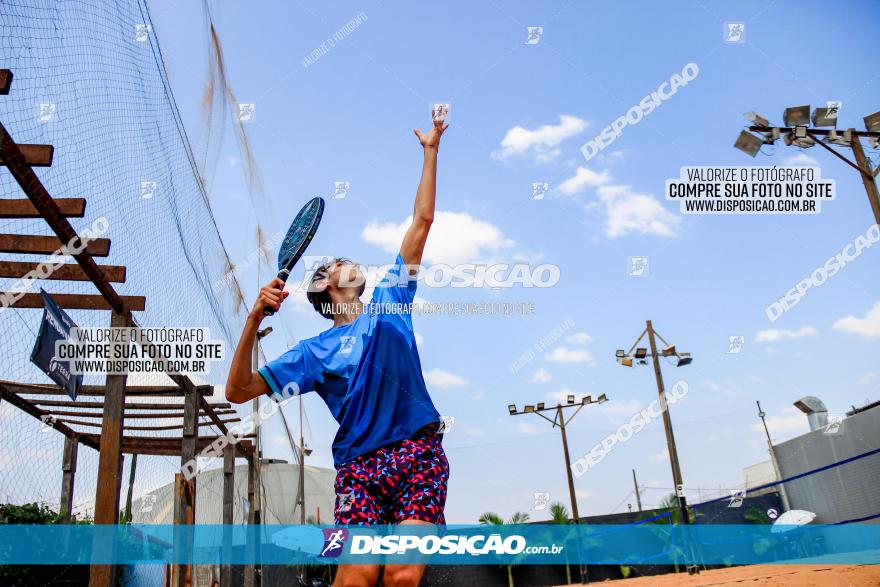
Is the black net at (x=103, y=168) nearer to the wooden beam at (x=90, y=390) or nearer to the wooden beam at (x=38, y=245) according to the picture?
the wooden beam at (x=38, y=245)

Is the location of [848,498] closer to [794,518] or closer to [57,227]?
[794,518]

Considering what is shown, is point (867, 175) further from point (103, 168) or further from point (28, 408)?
point (28, 408)

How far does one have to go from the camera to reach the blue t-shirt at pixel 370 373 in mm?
2359

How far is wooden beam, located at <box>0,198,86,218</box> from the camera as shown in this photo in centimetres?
473

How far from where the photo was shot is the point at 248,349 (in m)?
2.50

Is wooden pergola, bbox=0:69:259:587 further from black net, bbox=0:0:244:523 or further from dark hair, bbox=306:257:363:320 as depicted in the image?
dark hair, bbox=306:257:363:320

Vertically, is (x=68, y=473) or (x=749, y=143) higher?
(x=749, y=143)

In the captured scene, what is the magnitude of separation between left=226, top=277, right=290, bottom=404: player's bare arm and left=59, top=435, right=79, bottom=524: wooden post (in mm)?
8610

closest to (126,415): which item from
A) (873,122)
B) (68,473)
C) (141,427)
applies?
(141,427)

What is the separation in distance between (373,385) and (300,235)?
148 cm

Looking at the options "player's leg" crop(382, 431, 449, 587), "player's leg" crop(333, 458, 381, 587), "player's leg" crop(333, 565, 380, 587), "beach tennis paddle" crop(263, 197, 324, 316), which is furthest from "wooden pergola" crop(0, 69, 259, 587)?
"player's leg" crop(333, 565, 380, 587)

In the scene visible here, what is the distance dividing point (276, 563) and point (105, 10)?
18529 mm

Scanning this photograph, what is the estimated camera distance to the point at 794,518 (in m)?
19.5

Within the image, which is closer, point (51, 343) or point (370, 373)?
point (370, 373)
